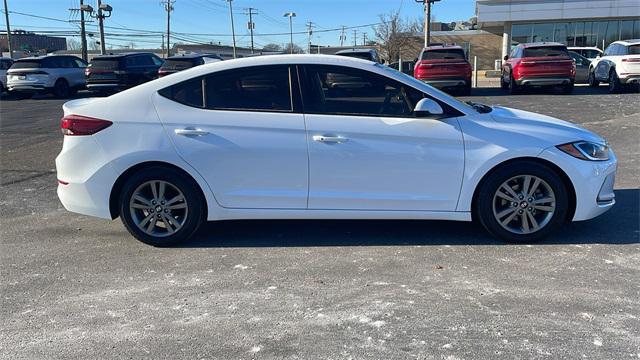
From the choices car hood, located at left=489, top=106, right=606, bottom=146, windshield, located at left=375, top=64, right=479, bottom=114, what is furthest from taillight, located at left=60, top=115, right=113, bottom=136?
car hood, located at left=489, top=106, right=606, bottom=146

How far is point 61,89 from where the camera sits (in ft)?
76.9

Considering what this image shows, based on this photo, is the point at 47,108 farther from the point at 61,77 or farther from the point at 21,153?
the point at 21,153

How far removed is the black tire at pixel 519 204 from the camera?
4664mm

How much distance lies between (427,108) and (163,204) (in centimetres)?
239

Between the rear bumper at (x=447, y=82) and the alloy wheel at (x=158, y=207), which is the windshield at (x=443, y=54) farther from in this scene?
the alloy wheel at (x=158, y=207)

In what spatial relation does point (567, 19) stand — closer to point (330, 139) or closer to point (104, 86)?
point (104, 86)

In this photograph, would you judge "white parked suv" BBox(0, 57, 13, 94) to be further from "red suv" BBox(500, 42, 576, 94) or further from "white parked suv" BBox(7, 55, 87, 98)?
"red suv" BBox(500, 42, 576, 94)

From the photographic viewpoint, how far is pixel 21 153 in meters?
10.1

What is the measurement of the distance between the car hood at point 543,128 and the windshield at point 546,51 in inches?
548

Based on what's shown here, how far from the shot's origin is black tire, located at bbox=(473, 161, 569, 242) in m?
4.66

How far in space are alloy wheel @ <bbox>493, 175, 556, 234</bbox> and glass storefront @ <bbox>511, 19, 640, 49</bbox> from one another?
114 feet

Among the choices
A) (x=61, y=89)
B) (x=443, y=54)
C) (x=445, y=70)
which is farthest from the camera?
(x=61, y=89)

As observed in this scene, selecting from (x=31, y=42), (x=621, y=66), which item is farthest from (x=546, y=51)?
(x=31, y=42)

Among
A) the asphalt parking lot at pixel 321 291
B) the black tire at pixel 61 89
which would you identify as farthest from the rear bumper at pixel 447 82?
the black tire at pixel 61 89
